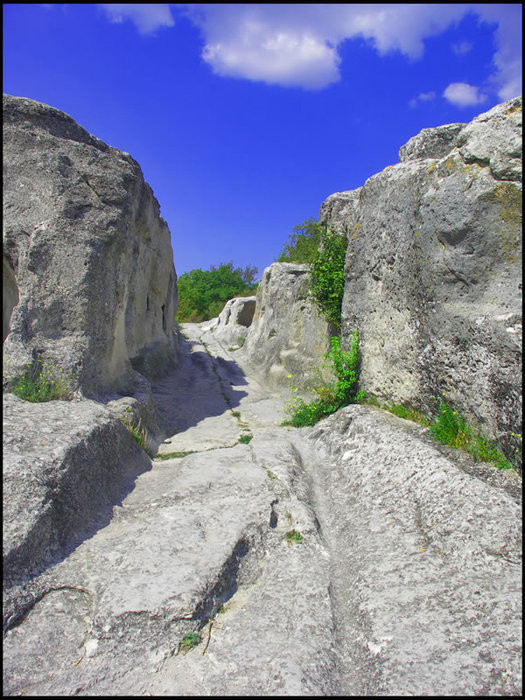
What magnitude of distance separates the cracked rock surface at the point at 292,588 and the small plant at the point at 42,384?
1.70 meters

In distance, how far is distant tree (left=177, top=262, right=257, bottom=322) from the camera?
37.1 metres

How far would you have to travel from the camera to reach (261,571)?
14.3 feet

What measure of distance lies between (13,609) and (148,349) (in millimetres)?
9701

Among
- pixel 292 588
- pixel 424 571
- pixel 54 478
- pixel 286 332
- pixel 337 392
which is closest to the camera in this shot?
pixel 424 571

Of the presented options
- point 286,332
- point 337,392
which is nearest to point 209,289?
point 286,332

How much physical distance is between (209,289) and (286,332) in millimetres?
28818

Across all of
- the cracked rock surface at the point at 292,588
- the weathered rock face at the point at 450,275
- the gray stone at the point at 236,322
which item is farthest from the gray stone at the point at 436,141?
the gray stone at the point at 236,322

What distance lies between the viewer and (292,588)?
4.14 m

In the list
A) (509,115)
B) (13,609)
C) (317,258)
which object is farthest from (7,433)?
(317,258)

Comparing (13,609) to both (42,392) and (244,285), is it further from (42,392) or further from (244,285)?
(244,285)

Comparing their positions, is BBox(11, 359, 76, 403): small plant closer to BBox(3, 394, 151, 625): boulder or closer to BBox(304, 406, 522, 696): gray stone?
BBox(3, 394, 151, 625): boulder

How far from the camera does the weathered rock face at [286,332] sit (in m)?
11.4

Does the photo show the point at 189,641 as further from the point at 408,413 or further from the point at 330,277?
the point at 330,277

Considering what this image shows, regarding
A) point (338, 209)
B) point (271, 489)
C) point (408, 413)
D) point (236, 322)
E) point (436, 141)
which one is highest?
point (338, 209)
